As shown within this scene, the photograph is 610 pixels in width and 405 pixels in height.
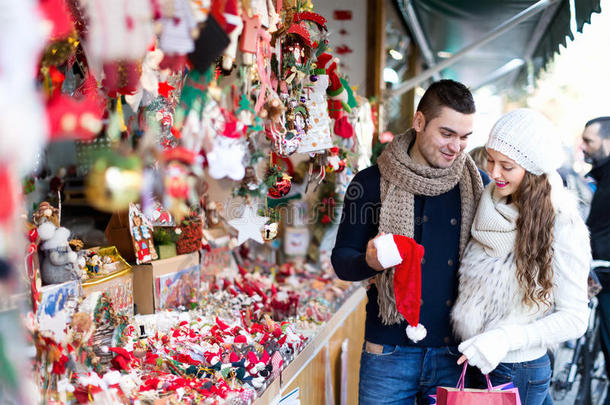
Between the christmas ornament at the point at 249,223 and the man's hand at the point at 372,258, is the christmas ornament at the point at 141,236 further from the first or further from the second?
the man's hand at the point at 372,258

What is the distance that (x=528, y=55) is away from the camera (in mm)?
7117

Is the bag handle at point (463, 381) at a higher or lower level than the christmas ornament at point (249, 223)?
lower

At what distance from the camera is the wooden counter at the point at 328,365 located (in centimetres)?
194

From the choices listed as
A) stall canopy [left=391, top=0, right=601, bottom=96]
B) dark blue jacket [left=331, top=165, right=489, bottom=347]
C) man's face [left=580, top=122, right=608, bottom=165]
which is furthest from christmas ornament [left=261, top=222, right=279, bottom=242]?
man's face [left=580, top=122, right=608, bottom=165]

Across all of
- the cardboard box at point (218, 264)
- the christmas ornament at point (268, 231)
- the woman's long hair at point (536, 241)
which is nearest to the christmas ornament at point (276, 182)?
the christmas ornament at point (268, 231)

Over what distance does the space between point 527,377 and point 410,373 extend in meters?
0.37

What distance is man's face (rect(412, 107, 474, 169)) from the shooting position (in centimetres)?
171

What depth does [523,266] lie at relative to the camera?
5.20 feet

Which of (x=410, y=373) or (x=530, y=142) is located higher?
(x=530, y=142)

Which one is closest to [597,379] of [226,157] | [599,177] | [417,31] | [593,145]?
[599,177]

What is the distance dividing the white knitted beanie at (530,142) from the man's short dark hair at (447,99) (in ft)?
0.51

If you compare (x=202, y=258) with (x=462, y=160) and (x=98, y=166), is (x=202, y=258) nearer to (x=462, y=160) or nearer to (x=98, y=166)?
(x=462, y=160)

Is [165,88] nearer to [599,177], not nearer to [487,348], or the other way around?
[487,348]

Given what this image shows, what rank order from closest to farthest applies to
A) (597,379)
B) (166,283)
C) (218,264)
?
(166,283) → (218,264) → (597,379)
